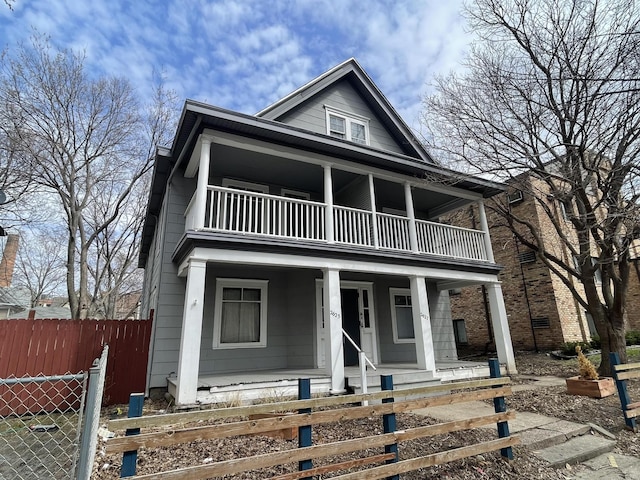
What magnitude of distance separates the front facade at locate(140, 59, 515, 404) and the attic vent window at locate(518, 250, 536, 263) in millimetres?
5349

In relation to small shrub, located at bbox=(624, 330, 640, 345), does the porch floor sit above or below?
below

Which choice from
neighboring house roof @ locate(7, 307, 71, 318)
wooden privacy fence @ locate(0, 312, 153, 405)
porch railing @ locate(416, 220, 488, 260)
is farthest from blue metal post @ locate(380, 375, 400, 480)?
neighboring house roof @ locate(7, 307, 71, 318)

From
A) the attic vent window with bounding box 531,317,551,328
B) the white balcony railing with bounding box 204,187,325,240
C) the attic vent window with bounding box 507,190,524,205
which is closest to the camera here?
the white balcony railing with bounding box 204,187,325,240

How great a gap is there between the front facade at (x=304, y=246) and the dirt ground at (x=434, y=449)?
1.62 m

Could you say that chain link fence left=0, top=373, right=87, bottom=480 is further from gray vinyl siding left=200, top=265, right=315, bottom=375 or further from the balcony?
the balcony

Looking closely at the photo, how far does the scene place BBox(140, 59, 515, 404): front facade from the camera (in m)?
7.05

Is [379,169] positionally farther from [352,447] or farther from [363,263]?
[352,447]

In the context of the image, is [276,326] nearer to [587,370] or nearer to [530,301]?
[587,370]

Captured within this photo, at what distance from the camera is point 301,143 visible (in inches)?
317

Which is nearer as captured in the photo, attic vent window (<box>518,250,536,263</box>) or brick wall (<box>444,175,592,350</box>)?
brick wall (<box>444,175,592,350</box>)

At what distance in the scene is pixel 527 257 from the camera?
14.7m

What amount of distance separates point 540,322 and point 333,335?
1110 cm

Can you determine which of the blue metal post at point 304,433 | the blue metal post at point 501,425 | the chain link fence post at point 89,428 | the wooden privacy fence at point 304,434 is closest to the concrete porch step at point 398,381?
the wooden privacy fence at point 304,434

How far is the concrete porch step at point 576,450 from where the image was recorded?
4.19 m
